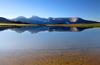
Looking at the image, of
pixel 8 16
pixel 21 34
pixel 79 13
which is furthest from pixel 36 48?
pixel 79 13

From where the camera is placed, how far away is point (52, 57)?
668 cm

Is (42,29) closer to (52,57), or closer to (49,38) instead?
(49,38)

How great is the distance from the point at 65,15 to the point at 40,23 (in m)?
0.82

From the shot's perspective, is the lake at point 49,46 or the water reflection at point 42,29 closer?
the lake at point 49,46

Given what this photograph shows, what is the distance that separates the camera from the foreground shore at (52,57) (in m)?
6.15

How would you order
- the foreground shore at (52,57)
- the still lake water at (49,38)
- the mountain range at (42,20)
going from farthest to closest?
1. the mountain range at (42,20)
2. the still lake water at (49,38)
3. the foreground shore at (52,57)

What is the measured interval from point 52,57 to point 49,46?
90 centimetres

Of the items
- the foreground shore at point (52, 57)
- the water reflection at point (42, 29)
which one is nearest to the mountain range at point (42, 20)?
the water reflection at point (42, 29)

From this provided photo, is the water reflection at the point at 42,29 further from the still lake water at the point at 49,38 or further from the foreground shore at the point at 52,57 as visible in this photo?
the foreground shore at the point at 52,57

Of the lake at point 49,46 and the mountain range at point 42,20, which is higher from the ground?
the mountain range at point 42,20

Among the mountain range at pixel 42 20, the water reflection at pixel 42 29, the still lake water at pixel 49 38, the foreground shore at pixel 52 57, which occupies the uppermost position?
the mountain range at pixel 42 20

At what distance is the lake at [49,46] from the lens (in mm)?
6330

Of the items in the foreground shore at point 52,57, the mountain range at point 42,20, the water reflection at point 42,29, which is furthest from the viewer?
the water reflection at point 42,29

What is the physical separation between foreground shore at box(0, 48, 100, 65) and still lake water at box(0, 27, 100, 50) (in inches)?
12.9
